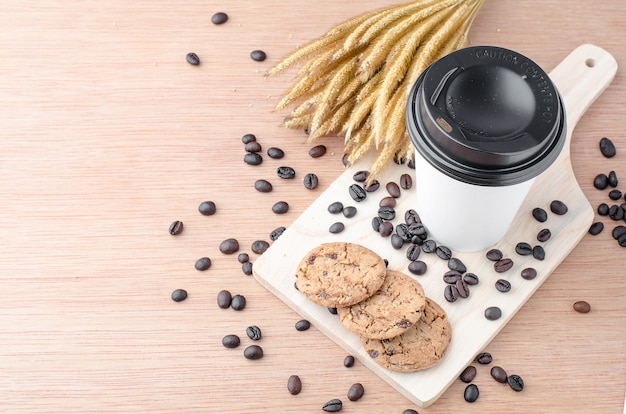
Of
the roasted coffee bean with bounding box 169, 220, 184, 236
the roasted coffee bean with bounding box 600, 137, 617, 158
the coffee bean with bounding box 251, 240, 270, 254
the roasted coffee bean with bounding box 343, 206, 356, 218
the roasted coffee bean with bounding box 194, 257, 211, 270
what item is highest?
the roasted coffee bean with bounding box 600, 137, 617, 158

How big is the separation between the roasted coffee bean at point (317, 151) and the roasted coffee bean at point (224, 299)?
18.6 inches

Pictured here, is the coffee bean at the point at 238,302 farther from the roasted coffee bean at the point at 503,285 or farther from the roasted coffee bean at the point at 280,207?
the roasted coffee bean at the point at 503,285

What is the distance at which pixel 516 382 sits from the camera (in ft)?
6.58

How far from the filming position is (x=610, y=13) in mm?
2604

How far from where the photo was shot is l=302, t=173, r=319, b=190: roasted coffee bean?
7.54 ft

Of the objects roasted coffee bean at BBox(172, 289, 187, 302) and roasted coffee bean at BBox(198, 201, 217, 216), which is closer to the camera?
roasted coffee bean at BBox(172, 289, 187, 302)

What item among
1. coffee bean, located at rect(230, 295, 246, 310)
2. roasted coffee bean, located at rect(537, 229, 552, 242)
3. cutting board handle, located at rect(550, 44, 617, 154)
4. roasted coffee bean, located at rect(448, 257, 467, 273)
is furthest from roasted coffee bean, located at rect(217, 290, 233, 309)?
cutting board handle, located at rect(550, 44, 617, 154)

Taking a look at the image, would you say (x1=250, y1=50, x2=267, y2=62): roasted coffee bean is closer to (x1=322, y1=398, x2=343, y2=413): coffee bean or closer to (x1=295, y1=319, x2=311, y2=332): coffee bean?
(x1=295, y1=319, x2=311, y2=332): coffee bean

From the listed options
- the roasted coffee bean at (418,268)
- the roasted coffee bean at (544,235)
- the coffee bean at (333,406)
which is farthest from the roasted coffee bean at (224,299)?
the roasted coffee bean at (544,235)

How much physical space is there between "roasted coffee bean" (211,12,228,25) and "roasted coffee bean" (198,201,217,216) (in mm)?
642

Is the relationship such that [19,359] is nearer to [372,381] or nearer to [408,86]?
[372,381]

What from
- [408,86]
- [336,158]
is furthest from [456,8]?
[336,158]

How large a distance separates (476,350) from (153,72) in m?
1.24

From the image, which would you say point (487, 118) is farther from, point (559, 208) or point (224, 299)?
point (224, 299)
